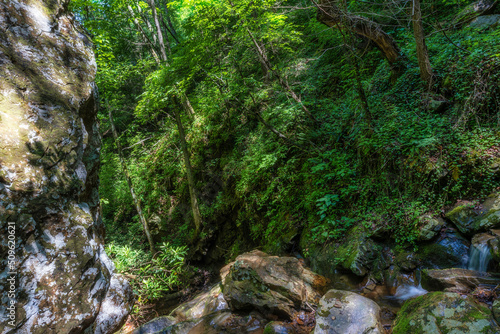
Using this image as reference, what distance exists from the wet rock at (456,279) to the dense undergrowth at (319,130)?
2.36 ft

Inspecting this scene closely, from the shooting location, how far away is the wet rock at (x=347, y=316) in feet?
10.2

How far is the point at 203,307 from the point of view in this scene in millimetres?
5238

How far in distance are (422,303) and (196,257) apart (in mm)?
7242

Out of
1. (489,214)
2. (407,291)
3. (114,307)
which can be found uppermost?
(114,307)

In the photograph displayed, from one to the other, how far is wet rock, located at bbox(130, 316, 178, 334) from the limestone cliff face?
189cm

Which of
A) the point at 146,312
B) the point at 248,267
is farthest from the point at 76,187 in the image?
the point at 146,312

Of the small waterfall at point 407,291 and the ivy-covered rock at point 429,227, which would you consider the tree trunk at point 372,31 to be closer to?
the ivy-covered rock at point 429,227

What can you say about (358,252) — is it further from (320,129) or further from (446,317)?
(320,129)

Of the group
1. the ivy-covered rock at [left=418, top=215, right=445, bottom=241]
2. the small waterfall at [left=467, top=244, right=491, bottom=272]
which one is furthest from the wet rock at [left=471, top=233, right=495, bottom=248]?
the ivy-covered rock at [left=418, top=215, right=445, bottom=241]

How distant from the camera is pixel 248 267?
4727 mm

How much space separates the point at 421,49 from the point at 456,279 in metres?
4.24

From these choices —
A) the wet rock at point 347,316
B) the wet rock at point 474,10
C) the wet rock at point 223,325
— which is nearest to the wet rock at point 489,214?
the wet rock at point 347,316

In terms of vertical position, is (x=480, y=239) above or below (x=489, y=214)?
below

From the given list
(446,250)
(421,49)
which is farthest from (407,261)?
(421,49)
